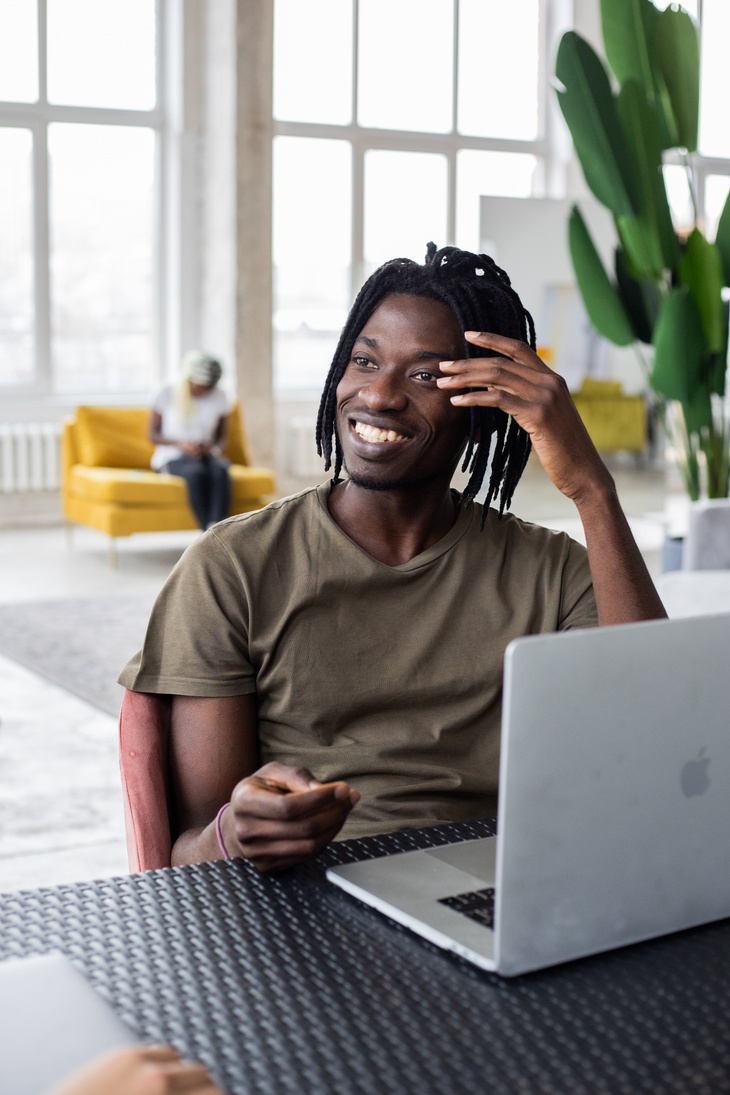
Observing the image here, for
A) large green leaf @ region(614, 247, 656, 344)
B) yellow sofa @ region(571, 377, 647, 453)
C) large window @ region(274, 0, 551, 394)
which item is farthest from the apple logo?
large window @ region(274, 0, 551, 394)

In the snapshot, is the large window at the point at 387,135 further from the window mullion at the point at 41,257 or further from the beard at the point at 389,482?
the beard at the point at 389,482

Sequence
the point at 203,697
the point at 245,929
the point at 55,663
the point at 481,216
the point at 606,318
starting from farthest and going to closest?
the point at 481,216 → the point at 606,318 → the point at 55,663 → the point at 203,697 → the point at 245,929

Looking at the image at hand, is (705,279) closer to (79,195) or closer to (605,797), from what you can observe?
(605,797)

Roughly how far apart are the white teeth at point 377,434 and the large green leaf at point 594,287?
11.7 feet

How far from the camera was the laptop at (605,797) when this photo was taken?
2.56 ft

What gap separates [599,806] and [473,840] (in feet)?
0.97

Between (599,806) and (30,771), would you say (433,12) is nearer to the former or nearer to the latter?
(30,771)

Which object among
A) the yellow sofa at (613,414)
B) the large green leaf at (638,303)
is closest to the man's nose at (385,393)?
the large green leaf at (638,303)

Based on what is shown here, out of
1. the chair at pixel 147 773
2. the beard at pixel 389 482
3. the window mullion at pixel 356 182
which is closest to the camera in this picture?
the chair at pixel 147 773

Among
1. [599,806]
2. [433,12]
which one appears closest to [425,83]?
[433,12]

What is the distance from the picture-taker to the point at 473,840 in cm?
110

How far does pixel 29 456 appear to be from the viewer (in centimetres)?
782

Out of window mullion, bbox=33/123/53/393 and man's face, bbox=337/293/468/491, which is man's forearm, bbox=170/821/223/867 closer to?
man's face, bbox=337/293/468/491

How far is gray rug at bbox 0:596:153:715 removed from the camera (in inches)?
169
